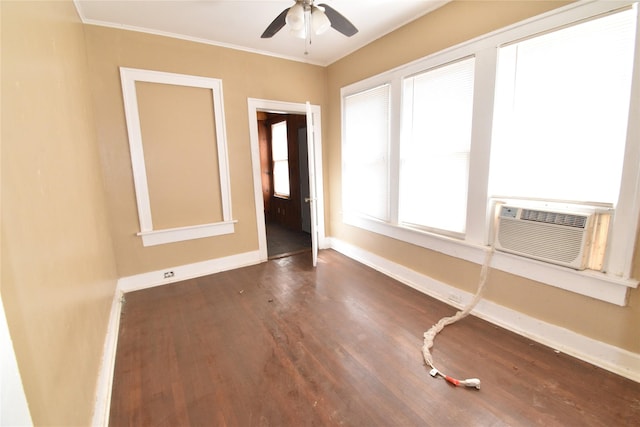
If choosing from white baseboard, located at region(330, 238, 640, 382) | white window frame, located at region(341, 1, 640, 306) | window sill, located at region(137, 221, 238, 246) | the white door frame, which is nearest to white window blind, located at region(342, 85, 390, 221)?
white window frame, located at region(341, 1, 640, 306)

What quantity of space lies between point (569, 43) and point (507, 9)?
1.80 ft

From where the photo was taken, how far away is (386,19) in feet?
9.33

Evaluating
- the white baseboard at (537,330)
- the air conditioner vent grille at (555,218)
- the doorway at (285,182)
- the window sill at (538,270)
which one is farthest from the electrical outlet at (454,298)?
the doorway at (285,182)

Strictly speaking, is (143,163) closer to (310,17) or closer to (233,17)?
(233,17)

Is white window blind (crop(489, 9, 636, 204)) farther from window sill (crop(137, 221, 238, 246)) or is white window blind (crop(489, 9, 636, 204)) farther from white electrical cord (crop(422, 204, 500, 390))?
window sill (crop(137, 221, 238, 246))

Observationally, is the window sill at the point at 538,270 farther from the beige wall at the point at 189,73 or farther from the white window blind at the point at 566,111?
the beige wall at the point at 189,73

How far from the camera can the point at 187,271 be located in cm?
343

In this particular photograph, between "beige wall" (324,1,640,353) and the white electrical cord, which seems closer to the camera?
"beige wall" (324,1,640,353)

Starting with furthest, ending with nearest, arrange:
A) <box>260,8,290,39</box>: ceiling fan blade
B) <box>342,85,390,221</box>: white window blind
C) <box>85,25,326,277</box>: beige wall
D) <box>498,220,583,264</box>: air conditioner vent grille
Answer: <box>342,85,390,221</box>: white window blind
<box>85,25,326,277</box>: beige wall
<box>260,8,290,39</box>: ceiling fan blade
<box>498,220,583,264</box>: air conditioner vent grille

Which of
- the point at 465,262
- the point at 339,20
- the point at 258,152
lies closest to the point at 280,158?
the point at 258,152

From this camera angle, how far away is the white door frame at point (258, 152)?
143 inches

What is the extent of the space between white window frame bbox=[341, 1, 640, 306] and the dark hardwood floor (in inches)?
21.7

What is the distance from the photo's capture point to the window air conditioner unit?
Result: 5.97 ft

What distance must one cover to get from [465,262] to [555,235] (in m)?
0.76
